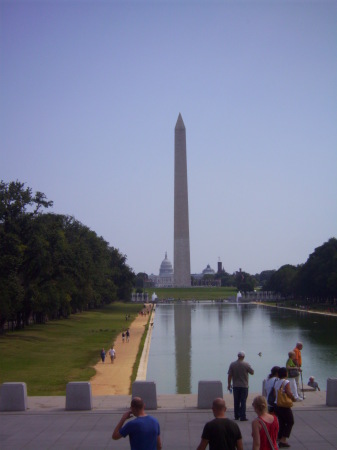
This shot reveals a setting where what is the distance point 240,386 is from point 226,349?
2077cm

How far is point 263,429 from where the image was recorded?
6.04 m

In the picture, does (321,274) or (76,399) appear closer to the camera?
(76,399)

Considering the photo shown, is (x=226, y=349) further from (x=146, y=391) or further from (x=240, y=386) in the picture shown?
(x=240, y=386)

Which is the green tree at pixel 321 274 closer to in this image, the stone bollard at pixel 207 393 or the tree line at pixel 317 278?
the tree line at pixel 317 278

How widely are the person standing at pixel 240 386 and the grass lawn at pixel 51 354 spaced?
25.0 feet

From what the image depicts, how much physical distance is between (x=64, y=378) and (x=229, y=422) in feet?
49.9

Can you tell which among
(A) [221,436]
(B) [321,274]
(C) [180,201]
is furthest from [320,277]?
(A) [221,436]

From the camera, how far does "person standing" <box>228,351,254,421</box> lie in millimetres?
10109

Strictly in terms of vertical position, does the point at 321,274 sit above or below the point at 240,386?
above

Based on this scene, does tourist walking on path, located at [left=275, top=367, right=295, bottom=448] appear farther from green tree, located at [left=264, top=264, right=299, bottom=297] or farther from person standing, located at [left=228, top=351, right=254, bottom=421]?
green tree, located at [left=264, top=264, right=299, bottom=297]

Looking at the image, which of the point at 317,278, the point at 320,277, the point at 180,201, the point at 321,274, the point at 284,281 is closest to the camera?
the point at 320,277

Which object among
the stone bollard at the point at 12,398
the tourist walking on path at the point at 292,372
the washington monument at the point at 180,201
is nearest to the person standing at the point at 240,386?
the tourist walking on path at the point at 292,372

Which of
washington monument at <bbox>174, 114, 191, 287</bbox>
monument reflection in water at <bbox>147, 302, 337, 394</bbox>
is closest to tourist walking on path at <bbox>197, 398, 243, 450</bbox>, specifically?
monument reflection in water at <bbox>147, 302, 337, 394</bbox>

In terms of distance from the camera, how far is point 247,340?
35.0m
